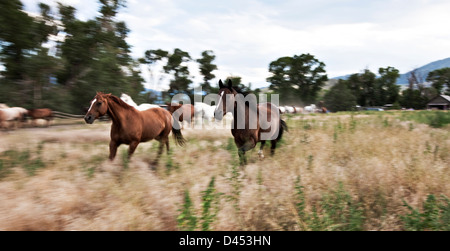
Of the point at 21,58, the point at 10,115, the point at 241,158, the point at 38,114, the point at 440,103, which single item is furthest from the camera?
the point at 440,103

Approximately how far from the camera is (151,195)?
4371 mm

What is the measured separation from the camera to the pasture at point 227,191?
11.9ft

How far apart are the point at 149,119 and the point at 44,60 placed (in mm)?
18271

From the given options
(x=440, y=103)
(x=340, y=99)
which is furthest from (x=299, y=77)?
(x=440, y=103)

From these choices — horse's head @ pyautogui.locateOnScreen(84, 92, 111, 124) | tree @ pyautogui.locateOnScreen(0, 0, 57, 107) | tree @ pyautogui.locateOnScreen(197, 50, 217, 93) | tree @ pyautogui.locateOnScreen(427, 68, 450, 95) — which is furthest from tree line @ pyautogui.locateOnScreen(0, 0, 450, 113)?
tree @ pyautogui.locateOnScreen(427, 68, 450, 95)

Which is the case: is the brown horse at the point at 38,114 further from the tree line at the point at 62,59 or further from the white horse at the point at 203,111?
the white horse at the point at 203,111

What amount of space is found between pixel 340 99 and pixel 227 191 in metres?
55.4

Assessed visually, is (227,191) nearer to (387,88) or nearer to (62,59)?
(62,59)

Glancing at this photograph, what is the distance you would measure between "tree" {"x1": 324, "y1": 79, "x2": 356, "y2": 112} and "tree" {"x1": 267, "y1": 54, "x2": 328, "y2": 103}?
32.7 ft

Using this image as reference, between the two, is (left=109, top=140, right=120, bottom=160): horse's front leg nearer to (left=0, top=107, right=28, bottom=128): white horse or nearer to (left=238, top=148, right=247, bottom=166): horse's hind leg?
(left=238, top=148, right=247, bottom=166): horse's hind leg

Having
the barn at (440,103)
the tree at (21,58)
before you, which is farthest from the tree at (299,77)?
the tree at (21,58)

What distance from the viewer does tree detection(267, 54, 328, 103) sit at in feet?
214

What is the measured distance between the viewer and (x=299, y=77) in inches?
2584

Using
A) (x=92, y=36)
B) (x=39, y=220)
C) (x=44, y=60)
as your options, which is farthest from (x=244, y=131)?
(x=92, y=36)
